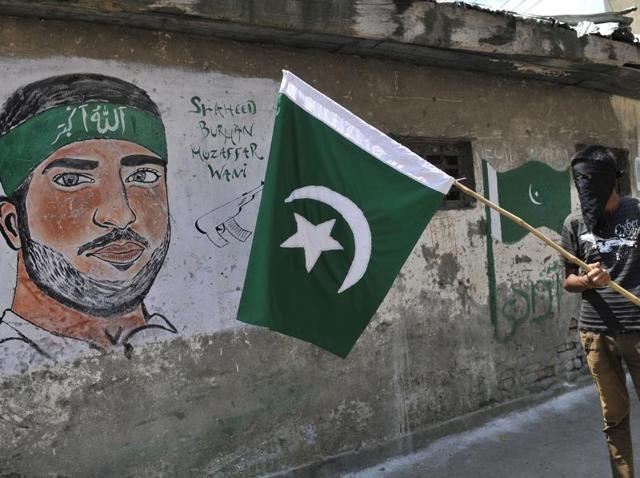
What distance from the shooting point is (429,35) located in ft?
13.1

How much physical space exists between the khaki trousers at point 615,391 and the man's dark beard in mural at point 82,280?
7.77 feet

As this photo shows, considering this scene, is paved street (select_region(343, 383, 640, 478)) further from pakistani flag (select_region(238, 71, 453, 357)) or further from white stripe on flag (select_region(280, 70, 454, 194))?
white stripe on flag (select_region(280, 70, 454, 194))

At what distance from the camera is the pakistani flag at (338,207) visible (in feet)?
8.63

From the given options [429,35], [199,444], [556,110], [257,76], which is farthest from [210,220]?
[556,110]

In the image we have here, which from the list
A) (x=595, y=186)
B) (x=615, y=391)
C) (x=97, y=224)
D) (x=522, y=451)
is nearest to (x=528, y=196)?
(x=522, y=451)

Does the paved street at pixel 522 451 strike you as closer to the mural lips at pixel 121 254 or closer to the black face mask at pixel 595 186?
the black face mask at pixel 595 186

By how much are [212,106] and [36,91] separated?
95 centimetres

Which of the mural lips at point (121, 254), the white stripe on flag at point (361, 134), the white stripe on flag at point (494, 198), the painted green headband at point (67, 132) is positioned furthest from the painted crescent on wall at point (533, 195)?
the mural lips at point (121, 254)

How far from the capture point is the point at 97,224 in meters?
3.21

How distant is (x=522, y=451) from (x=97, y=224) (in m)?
3.16

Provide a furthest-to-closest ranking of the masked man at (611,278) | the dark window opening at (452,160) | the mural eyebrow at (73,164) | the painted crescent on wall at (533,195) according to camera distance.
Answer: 1. the painted crescent on wall at (533,195)
2. the dark window opening at (452,160)
3. the mural eyebrow at (73,164)
4. the masked man at (611,278)

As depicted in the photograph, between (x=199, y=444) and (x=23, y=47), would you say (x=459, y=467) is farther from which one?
(x=23, y=47)

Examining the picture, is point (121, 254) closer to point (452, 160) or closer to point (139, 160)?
point (139, 160)

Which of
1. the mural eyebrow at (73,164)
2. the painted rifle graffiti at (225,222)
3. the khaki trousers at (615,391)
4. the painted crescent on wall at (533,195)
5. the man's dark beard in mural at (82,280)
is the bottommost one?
the khaki trousers at (615,391)
